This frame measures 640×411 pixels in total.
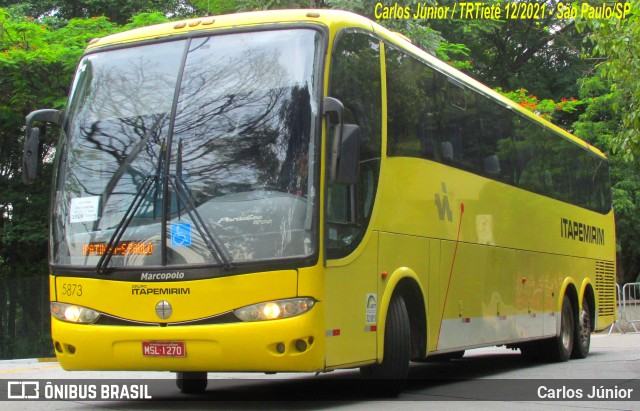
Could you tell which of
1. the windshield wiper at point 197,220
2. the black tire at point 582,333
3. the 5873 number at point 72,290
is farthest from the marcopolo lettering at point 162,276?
the black tire at point 582,333

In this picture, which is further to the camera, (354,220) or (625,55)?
Answer: (625,55)

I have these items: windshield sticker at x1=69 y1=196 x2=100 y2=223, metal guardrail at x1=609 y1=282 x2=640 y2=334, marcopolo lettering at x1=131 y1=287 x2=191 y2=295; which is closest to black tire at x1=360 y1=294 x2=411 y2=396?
marcopolo lettering at x1=131 y1=287 x2=191 y2=295

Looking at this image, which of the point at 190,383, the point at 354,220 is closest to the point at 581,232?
the point at 190,383

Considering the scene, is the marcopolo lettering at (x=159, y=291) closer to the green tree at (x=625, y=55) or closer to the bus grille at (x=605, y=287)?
the green tree at (x=625, y=55)

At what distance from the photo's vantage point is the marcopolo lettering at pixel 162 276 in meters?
8.12

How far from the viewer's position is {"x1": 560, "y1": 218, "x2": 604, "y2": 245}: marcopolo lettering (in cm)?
1622

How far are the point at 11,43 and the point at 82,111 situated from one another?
1295cm

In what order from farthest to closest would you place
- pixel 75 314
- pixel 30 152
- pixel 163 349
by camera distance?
pixel 30 152
pixel 75 314
pixel 163 349

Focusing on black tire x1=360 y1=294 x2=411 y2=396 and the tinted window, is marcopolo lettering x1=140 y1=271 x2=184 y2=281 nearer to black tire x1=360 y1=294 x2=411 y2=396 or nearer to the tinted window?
black tire x1=360 y1=294 x2=411 y2=396

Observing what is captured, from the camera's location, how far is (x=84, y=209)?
Answer: 28.3 ft

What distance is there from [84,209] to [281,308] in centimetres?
210

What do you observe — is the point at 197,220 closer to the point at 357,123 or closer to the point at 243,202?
the point at 243,202

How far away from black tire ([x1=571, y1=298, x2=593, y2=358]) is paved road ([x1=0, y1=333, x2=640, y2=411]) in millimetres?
648

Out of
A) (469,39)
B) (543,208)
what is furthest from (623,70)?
(469,39)
